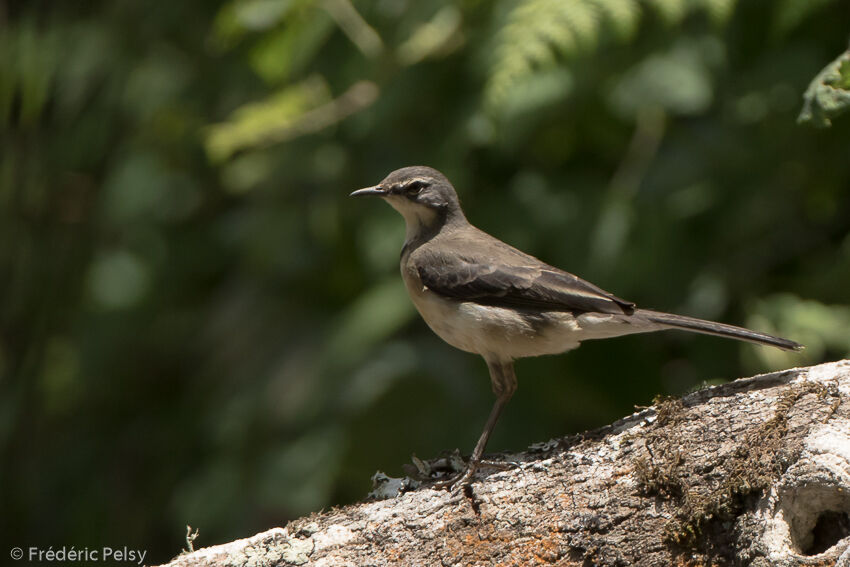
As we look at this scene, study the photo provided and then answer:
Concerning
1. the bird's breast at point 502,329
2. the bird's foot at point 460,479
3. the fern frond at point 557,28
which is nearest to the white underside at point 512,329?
the bird's breast at point 502,329

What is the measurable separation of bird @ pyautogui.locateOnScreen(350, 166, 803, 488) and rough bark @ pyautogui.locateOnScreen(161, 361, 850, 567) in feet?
2.19

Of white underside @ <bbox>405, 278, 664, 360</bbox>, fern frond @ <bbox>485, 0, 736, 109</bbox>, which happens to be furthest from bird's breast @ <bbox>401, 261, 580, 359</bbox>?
fern frond @ <bbox>485, 0, 736, 109</bbox>

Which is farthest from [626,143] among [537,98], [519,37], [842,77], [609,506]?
[609,506]

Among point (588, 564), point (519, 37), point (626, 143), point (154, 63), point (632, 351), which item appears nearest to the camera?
point (588, 564)

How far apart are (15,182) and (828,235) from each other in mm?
5211

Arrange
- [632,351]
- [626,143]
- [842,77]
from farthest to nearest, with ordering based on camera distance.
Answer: [626,143] → [632,351] → [842,77]

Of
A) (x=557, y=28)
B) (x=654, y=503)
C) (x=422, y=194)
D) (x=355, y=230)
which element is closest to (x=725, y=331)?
(x=654, y=503)

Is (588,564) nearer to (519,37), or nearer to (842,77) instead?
(842,77)

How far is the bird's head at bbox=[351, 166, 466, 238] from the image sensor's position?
17.4ft

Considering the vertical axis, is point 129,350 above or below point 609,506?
above

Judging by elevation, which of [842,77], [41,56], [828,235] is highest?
[41,56]

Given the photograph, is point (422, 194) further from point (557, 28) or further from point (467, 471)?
point (467, 471)

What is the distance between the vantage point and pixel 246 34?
6.07 meters

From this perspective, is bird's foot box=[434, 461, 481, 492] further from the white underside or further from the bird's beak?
the bird's beak
